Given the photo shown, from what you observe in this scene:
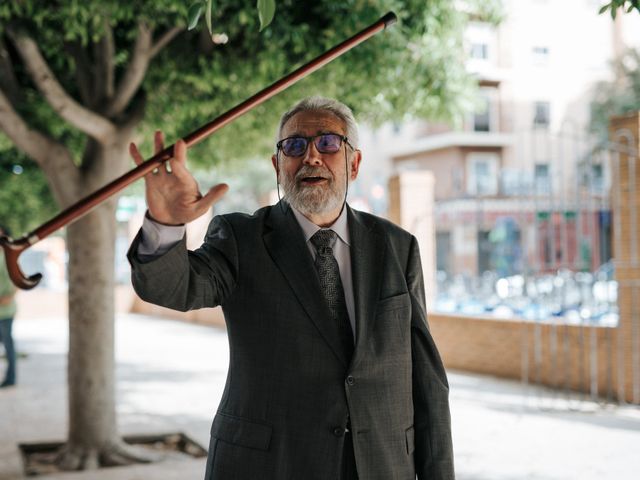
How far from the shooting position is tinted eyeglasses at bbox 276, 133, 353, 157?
263 cm

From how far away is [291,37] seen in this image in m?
6.42

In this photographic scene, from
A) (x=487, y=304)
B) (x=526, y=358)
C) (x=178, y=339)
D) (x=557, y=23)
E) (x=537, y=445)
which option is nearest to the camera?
(x=537, y=445)

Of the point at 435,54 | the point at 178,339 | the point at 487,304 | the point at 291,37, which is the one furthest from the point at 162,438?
the point at 178,339

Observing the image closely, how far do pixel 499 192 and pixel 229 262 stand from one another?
30.5 feet

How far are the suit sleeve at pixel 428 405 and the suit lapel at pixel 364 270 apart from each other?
152 millimetres

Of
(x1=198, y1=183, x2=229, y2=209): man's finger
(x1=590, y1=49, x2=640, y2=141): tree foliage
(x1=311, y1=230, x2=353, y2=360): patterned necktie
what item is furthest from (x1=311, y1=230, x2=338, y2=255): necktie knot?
(x1=590, y1=49, x2=640, y2=141): tree foliage

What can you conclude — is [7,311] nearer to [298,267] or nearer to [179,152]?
→ [298,267]

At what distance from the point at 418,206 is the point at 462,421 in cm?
494

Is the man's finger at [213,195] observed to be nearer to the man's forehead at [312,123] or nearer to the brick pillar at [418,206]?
the man's forehead at [312,123]

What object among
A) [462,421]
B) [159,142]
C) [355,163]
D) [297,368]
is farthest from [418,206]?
[159,142]

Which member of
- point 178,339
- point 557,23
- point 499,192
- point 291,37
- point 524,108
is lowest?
point 178,339

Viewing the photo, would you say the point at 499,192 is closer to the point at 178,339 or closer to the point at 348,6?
the point at 348,6

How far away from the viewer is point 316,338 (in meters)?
2.49

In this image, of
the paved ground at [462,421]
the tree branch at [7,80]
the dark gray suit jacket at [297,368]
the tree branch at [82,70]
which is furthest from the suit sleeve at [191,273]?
the tree branch at [7,80]
